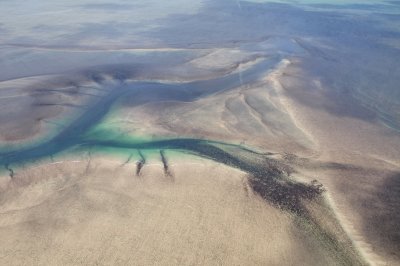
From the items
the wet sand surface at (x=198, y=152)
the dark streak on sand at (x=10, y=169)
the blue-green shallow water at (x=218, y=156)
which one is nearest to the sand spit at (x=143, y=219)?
the wet sand surface at (x=198, y=152)

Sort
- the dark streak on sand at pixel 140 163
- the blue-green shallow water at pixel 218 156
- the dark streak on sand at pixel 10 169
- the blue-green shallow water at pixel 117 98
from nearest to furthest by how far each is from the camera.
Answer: the blue-green shallow water at pixel 218 156 < the dark streak on sand at pixel 10 169 < the dark streak on sand at pixel 140 163 < the blue-green shallow water at pixel 117 98

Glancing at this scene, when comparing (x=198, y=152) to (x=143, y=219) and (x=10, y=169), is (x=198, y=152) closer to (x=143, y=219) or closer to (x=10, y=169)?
(x=143, y=219)

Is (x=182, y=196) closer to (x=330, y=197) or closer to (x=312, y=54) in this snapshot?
(x=330, y=197)

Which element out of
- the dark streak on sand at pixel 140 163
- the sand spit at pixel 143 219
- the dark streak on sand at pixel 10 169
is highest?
the dark streak on sand at pixel 140 163

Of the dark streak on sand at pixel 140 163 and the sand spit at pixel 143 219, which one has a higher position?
the dark streak on sand at pixel 140 163

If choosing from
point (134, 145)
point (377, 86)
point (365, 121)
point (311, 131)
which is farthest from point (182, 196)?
point (377, 86)

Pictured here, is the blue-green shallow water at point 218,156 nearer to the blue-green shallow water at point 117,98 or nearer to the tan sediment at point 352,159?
the blue-green shallow water at point 117,98

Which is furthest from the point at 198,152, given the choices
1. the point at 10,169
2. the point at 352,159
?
the point at 10,169

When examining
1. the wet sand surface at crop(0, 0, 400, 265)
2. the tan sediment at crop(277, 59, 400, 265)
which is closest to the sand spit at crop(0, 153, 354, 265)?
the wet sand surface at crop(0, 0, 400, 265)
